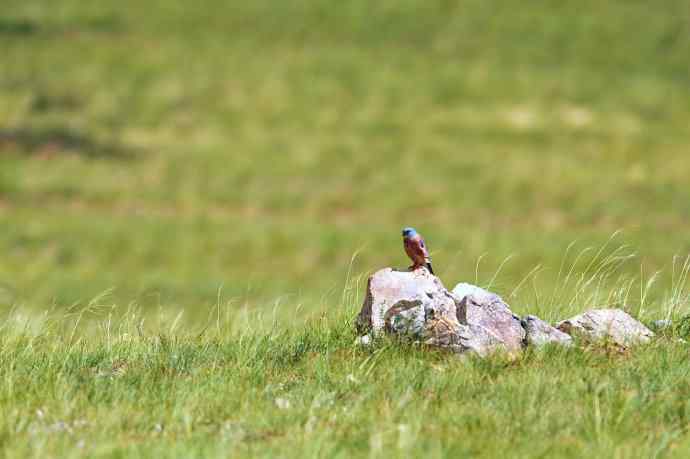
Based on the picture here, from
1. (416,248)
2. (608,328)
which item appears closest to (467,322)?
(416,248)

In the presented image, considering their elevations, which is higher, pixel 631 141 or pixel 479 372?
pixel 479 372

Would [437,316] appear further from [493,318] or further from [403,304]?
[493,318]

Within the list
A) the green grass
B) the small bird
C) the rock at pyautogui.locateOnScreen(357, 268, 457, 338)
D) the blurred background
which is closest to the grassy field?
the green grass

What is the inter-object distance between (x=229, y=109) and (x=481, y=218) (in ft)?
39.9

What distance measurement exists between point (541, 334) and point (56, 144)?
91.0 ft

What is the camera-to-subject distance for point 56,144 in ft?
106

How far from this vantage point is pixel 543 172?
31781mm

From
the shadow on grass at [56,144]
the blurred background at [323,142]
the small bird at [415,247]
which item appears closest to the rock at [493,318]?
the small bird at [415,247]

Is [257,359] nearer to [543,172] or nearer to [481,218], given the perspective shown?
[481,218]

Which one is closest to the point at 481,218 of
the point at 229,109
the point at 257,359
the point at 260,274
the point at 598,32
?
the point at 260,274

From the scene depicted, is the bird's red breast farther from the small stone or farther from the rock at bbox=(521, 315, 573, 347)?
the small stone

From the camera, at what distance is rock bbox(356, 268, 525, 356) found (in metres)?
6.61

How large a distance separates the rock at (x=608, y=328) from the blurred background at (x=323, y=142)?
448 inches

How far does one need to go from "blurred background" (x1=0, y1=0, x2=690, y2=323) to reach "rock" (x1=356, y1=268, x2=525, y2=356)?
1112 cm
